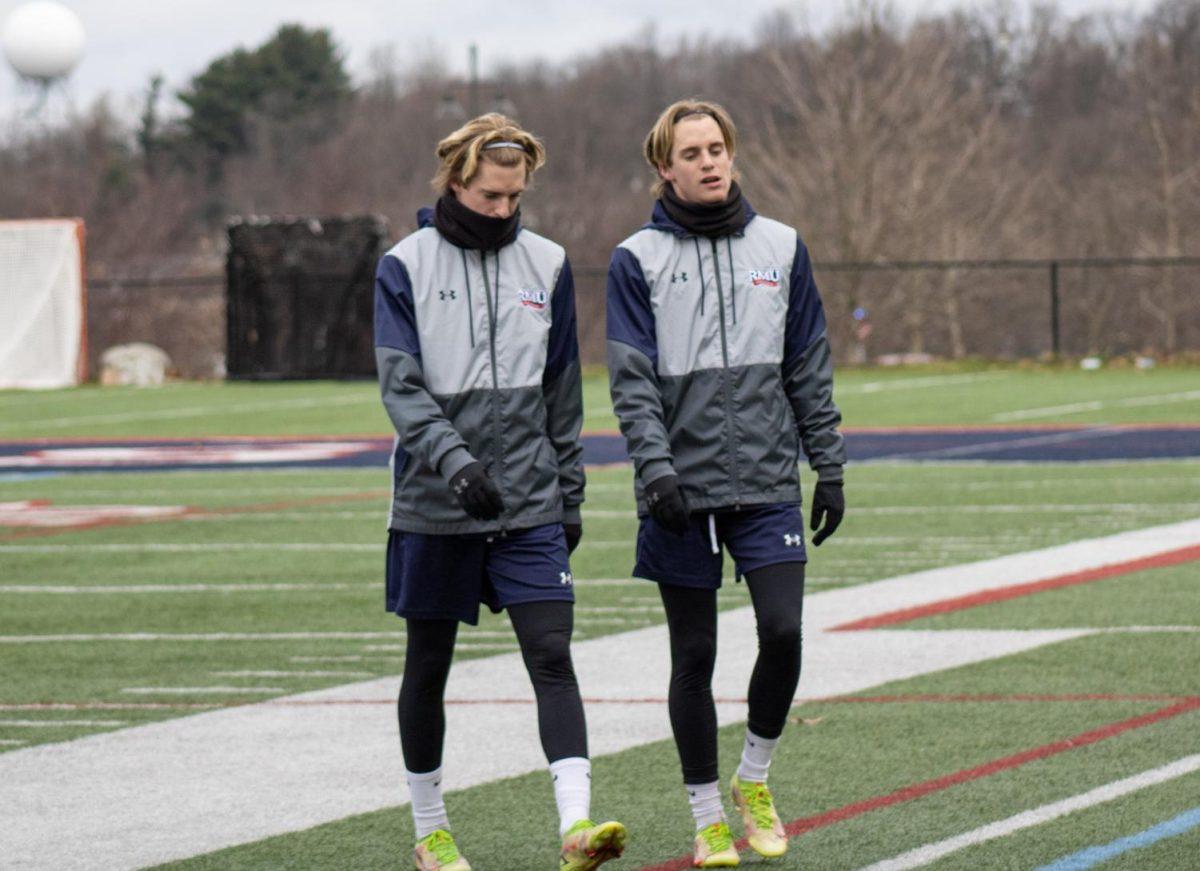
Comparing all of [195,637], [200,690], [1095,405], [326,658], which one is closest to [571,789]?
[200,690]

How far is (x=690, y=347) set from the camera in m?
5.71

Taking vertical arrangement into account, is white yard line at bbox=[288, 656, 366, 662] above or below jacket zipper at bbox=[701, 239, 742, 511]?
below

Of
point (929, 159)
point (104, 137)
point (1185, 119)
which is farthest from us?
point (104, 137)

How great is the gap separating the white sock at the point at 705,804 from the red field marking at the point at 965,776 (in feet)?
0.37

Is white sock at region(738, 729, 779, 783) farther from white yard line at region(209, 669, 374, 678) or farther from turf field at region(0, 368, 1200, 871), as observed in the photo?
white yard line at region(209, 669, 374, 678)

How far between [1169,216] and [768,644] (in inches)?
2144

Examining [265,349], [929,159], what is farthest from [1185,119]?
[265,349]

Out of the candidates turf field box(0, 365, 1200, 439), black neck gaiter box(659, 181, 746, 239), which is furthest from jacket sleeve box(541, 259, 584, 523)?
turf field box(0, 365, 1200, 439)

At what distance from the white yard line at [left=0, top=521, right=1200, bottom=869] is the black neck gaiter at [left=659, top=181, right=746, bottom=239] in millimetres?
1889

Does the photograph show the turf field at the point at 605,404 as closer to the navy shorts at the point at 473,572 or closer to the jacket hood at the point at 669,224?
the jacket hood at the point at 669,224

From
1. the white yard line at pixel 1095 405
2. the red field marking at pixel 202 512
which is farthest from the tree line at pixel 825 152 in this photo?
the red field marking at pixel 202 512

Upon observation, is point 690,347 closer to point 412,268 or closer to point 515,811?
point 412,268

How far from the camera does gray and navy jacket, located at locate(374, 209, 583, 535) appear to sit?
216 inches

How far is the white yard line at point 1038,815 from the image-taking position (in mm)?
5555
